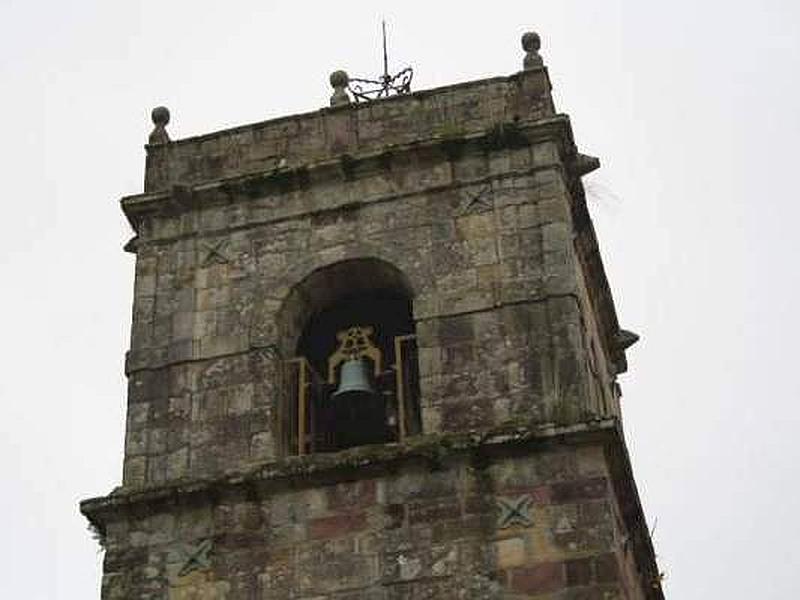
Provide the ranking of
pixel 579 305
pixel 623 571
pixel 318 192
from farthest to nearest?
1. pixel 318 192
2. pixel 579 305
3. pixel 623 571

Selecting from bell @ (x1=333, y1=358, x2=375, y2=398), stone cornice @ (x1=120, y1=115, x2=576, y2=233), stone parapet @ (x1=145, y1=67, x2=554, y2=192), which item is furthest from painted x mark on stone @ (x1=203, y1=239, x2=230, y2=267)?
bell @ (x1=333, y1=358, x2=375, y2=398)

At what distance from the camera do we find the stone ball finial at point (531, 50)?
58.1ft

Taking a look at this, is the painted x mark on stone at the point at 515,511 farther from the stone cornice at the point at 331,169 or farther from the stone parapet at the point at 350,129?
the stone parapet at the point at 350,129

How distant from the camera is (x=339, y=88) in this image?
60.0 feet

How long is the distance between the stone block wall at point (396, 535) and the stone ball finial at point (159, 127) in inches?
173

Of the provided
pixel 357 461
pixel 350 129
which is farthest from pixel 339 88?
pixel 357 461

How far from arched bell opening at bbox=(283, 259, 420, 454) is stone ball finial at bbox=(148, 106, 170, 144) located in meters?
2.58

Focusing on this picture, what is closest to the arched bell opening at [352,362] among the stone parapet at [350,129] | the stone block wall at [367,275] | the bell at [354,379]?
the bell at [354,379]

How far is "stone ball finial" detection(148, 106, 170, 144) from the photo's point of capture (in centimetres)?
1820

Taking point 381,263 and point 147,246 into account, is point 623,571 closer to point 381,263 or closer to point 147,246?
point 381,263

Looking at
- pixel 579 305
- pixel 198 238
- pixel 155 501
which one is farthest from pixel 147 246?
pixel 579 305

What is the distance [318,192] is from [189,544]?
3767 mm

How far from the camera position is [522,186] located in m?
16.6

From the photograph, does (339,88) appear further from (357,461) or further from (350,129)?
(357,461)
